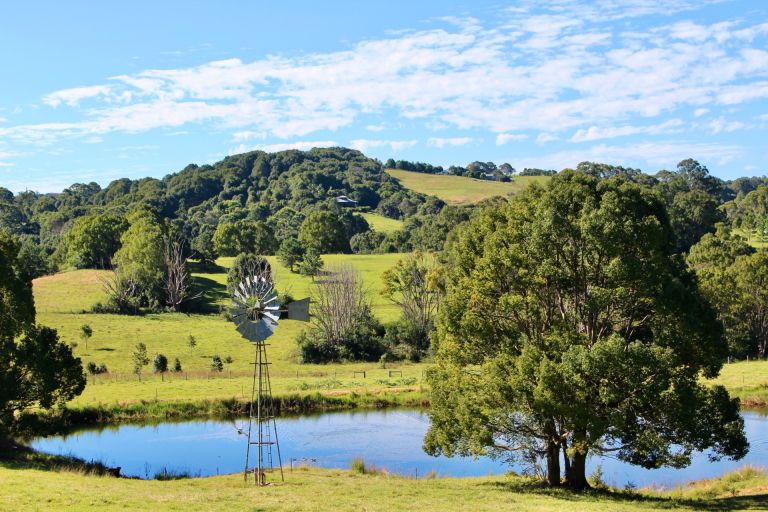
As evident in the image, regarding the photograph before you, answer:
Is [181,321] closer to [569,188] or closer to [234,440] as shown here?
[234,440]

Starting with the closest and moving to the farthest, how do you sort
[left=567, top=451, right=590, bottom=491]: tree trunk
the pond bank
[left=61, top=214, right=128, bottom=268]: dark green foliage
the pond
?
[left=567, top=451, right=590, bottom=491]: tree trunk < the pond < the pond bank < [left=61, top=214, right=128, bottom=268]: dark green foliage

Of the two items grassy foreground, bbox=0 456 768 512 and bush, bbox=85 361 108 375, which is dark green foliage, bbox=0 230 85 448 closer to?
grassy foreground, bbox=0 456 768 512

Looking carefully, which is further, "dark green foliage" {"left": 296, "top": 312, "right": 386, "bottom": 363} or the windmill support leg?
"dark green foliage" {"left": 296, "top": 312, "right": 386, "bottom": 363}

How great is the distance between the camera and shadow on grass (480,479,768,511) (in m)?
22.7

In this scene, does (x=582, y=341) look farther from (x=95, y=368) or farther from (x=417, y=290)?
(x=417, y=290)

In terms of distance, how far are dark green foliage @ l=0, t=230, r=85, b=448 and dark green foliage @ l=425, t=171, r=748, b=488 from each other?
18.9 m

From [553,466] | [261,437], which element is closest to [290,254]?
[261,437]

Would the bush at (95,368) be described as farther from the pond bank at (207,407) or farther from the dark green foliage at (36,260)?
the dark green foliage at (36,260)

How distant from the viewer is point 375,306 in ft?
314

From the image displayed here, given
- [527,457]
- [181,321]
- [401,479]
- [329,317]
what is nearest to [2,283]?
[401,479]

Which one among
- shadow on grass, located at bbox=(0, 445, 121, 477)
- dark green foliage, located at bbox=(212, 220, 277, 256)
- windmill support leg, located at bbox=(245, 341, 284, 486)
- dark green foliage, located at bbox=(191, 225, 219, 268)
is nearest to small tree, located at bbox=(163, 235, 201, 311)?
dark green foliage, located at bbox=(191, 225, 219, 268)

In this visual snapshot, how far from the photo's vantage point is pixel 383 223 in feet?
607

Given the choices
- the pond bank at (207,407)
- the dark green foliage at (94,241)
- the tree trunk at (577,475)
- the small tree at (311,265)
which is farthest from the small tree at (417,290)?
the dark green foliage at (94,241)

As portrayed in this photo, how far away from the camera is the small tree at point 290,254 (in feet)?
382
